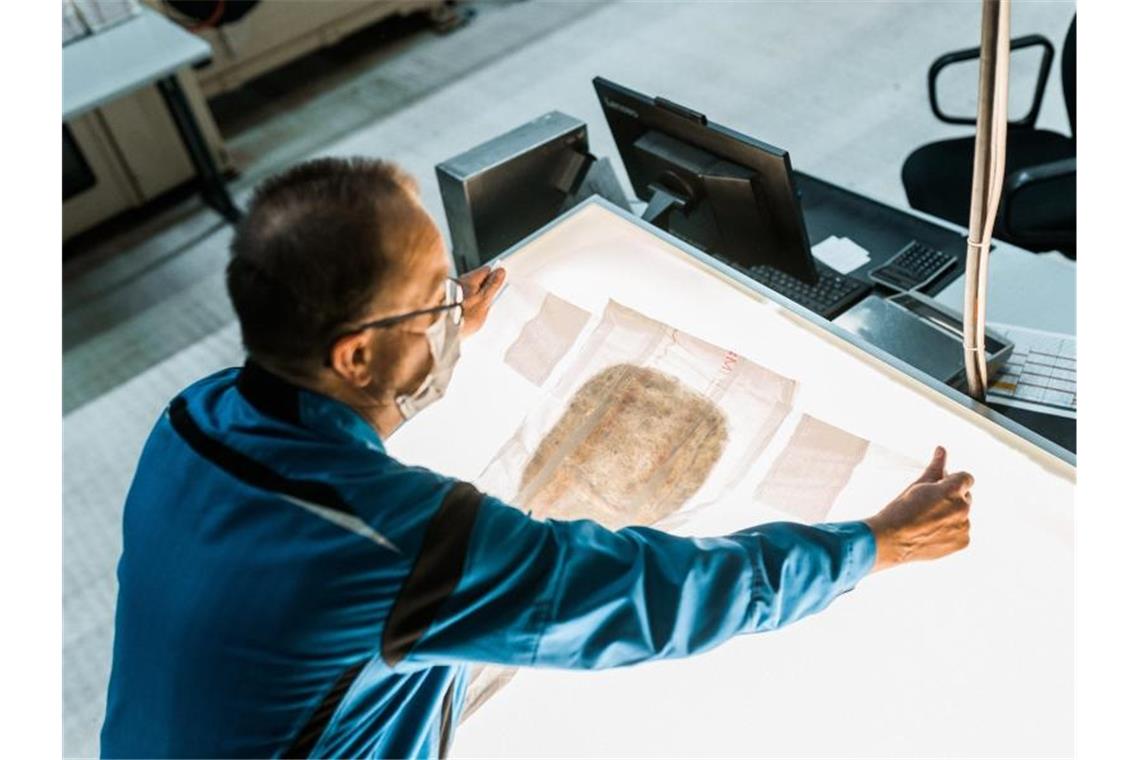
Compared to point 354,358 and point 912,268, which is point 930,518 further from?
point 912,268

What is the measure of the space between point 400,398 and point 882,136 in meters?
3.00

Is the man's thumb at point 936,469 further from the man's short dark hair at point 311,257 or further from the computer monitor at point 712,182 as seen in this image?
the man's short dark hair at point 311,257

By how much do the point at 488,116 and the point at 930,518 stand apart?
3322 millimetres

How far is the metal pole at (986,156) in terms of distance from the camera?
102cm

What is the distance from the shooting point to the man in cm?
100

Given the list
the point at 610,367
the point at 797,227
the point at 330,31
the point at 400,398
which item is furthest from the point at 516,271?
the point at 330,31

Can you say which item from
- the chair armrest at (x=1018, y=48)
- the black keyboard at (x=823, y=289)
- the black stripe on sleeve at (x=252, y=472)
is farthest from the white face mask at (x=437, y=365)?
the chair armrest at (x=1018, y=48)

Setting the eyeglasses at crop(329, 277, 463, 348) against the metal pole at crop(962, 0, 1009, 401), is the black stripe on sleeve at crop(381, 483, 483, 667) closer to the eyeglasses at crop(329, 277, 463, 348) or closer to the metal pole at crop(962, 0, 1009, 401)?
the eyeglasses at crop(329, 277, 463, 348)

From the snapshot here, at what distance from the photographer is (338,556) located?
3.26ft

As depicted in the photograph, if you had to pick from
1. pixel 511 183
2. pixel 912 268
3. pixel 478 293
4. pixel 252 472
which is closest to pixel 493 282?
pixel 478 293

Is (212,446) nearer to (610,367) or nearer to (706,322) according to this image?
(610,367)

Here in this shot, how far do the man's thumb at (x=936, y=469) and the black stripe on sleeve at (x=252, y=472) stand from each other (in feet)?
2.52
